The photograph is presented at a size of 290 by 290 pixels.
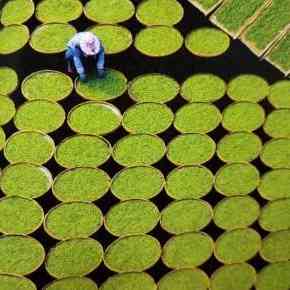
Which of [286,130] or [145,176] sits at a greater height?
[286,130]

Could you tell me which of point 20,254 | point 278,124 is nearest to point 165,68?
point 278,124

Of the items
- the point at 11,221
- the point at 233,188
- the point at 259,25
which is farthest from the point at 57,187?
the point at 259,25

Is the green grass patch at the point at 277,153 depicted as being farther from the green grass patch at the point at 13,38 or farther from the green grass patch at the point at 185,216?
the green grass patch at the point at 13,38

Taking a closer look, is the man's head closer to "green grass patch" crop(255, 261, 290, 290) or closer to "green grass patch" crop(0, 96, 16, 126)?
"green grass patch" crop(0, 96, 16, 126)

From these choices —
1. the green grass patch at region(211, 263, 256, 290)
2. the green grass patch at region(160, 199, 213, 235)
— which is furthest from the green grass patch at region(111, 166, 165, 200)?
the green grass patch at region(211, 263, 256, 290)

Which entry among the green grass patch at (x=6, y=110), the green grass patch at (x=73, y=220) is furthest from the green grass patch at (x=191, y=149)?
the green grass patch at (x=6, y=110)

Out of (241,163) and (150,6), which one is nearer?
(241,163)

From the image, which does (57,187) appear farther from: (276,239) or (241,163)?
(276,239)

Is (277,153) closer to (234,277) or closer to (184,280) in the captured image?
(234,277)
